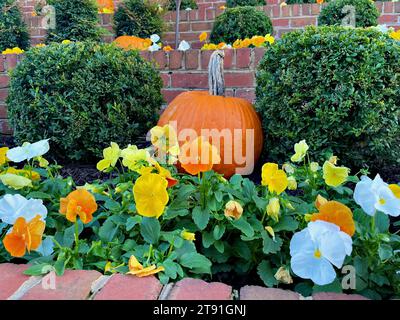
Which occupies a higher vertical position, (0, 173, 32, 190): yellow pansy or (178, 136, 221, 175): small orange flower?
(178, 136, 221, 175): small orange flower

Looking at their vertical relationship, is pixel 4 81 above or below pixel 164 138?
above

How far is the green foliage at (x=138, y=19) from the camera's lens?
13.3 feet

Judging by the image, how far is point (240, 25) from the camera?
12.1 feet

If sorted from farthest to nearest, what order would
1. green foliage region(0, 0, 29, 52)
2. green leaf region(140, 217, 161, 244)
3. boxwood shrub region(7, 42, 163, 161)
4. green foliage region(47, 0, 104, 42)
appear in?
green foliage region(0, 0, 29, 52) → green foliage region(47, 0, 104, 42) → boxwood shrub region(7, 42, 163, 161) → green leaf region(140, 217, 161, 244)

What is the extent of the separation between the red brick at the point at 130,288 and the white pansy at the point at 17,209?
306mm

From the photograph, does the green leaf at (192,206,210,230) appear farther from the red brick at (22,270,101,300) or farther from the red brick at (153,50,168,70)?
the red brick at (153,50,168,70)

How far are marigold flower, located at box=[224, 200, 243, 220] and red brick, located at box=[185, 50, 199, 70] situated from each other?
179cm

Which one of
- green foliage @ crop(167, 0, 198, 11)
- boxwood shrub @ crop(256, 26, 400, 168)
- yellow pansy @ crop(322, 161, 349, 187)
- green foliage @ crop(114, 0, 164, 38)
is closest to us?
yellow pansy @ crop(322, 161, 349, 187)

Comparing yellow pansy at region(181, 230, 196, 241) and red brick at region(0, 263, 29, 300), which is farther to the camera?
yellow pansy at region(181, 230, 196, 241)

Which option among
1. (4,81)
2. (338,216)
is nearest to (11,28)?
(4,81)

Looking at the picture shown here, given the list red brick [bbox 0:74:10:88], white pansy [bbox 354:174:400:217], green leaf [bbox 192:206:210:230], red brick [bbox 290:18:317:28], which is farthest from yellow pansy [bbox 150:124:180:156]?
red brick [bbox 290:18:317:28]

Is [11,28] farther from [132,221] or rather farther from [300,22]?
[132,221]

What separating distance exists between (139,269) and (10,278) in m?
0.29

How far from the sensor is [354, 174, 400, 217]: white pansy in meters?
1.01
